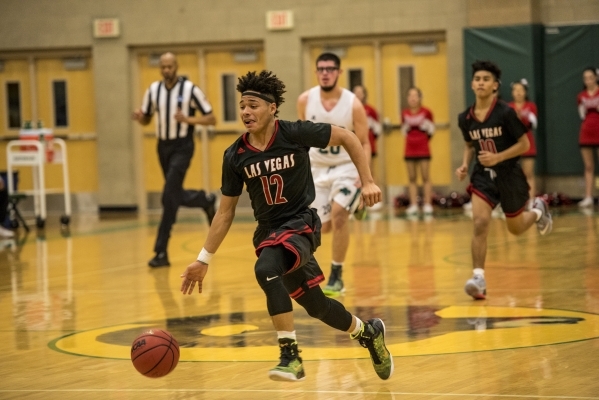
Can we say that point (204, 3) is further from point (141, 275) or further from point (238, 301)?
point (238, 301)

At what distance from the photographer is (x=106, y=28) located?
19.6 m

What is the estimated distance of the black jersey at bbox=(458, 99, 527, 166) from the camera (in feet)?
27.6

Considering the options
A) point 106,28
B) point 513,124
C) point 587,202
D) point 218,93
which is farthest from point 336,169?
point 106,28

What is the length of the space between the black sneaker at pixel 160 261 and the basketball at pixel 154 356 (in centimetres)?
577

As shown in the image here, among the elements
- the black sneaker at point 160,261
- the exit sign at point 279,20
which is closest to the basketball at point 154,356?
the black sneaker at point 160,261

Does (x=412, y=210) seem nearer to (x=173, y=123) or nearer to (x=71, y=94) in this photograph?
(x=173, y=123)

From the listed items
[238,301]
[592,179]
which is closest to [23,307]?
Answer: [238,301]

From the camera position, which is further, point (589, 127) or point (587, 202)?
point (589, 127)

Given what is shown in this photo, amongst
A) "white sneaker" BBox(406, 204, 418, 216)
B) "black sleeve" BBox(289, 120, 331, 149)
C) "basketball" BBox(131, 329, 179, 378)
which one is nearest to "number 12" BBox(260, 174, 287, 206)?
"black sleeve" BBox(289, 120, 331, 149)

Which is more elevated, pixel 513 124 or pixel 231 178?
pixel 513 124

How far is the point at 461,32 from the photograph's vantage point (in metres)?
17.9

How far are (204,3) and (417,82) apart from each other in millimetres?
4044

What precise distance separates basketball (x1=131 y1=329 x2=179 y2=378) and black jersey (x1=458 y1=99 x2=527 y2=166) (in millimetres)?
3857

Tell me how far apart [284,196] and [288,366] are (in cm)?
99
